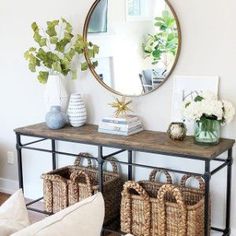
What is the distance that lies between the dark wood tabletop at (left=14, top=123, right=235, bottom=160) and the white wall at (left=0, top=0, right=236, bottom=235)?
0.65 feet

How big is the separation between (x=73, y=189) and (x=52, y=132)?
46 centimetres

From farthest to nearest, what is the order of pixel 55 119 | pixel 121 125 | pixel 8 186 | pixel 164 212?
1. pixel 8 186
2. pixel 55 119
3. pixel 121 125
4. pixel 164 212

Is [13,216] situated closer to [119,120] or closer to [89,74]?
[119,120]

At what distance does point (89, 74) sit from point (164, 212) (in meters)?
1.28

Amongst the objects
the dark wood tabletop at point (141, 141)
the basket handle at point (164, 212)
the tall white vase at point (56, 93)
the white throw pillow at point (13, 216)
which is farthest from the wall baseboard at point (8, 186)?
the white throw pillow at point (13, 216)

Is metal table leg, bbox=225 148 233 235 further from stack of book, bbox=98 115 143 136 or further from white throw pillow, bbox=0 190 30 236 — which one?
white throw pillow, bbox=0 190 30 236

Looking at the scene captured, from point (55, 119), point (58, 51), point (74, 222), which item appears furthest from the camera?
point (58, 51)

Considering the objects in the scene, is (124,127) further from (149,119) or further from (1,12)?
(1,12)

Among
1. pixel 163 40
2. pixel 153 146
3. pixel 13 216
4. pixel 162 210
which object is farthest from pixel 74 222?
pixel 163 40

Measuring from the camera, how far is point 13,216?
4.23 ft

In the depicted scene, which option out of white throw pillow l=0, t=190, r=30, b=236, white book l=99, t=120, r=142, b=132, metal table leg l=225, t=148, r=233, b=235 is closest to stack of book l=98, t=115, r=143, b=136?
white book l=99, t=120, r=142, b=132

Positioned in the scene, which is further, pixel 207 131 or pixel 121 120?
pixel 121 120

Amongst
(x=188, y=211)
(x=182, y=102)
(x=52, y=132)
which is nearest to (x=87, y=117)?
(x=52, y=132)

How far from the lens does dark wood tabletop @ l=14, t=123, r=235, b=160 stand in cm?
242
